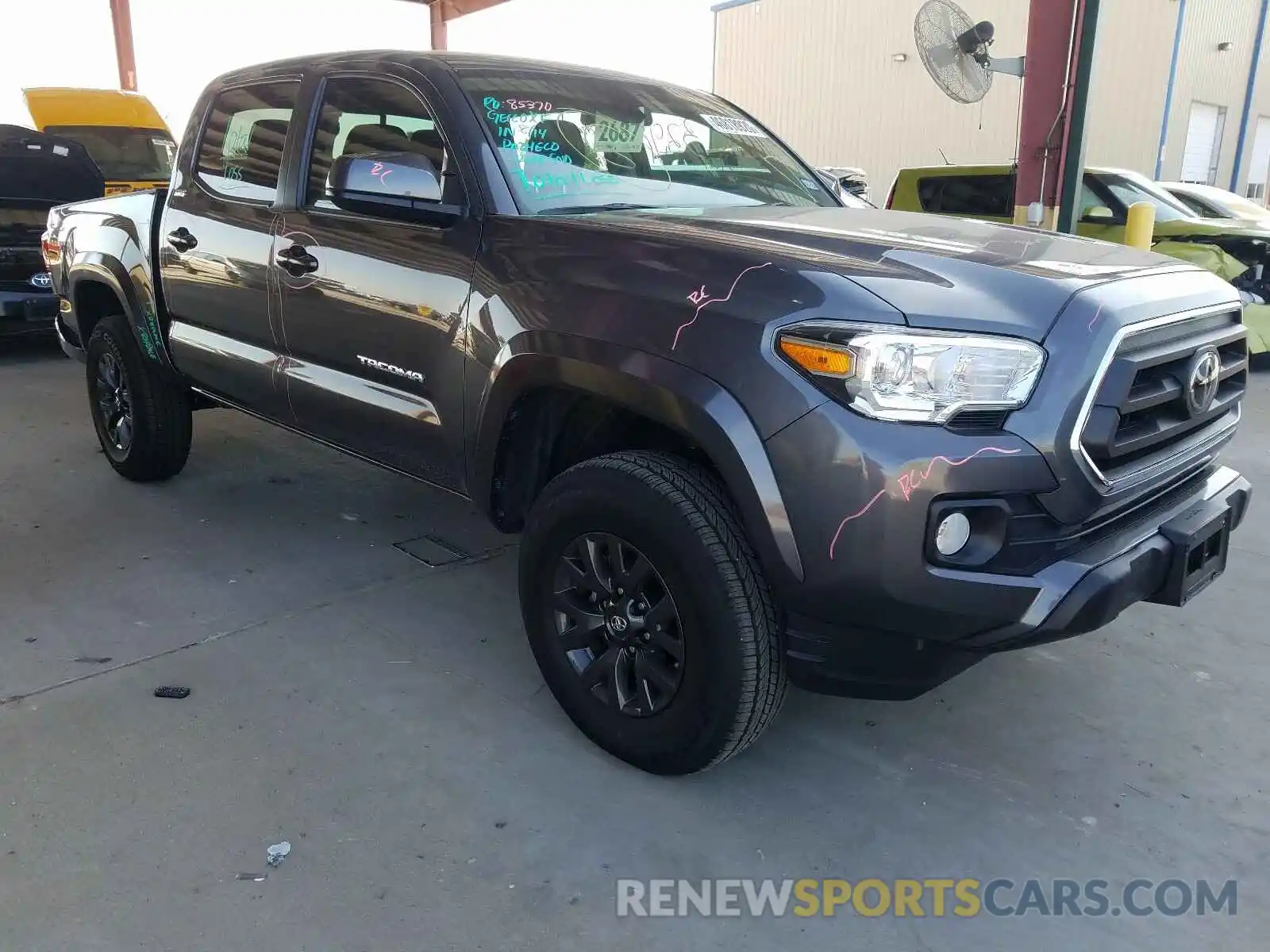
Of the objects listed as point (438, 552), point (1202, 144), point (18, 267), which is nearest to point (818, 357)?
point (438, 552)

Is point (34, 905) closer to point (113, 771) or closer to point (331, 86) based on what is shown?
point (113, 771)

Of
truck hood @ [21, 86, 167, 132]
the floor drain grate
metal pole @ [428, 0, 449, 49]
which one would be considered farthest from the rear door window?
metal pole @ [428, 0, 449, 49]

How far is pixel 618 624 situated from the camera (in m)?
2.55

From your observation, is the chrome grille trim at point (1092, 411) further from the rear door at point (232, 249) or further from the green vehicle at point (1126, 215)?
the green vehicle at point (1126, 215)

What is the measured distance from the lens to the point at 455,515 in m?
4.57

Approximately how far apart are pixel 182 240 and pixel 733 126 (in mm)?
2240

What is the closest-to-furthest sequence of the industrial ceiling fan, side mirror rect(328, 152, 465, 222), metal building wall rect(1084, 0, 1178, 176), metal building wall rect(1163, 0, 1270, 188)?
side mirror rect(328, 152, 465, 222) < the industrial ceiling fan < metal building wall rect(1084, 0, 1178, 176) < metal building wall rect(1163, 0, 1270, 188)

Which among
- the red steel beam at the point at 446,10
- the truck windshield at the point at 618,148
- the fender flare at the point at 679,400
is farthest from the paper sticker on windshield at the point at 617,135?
the red steel beam at the point at 446,10

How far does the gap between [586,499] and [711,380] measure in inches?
19.5

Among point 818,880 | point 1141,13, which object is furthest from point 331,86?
point 1141,13

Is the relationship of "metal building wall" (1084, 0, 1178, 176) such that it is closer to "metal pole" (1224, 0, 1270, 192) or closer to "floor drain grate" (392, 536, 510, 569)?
"metal pole" (1224, 0, 1270, 192)

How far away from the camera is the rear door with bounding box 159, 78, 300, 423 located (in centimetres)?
360

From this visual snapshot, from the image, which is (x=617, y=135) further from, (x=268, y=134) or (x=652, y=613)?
(x=652, y=613)

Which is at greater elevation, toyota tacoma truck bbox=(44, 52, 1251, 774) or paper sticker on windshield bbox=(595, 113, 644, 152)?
paper sticker on windshield bbox=(595, 113, 644, 152)
